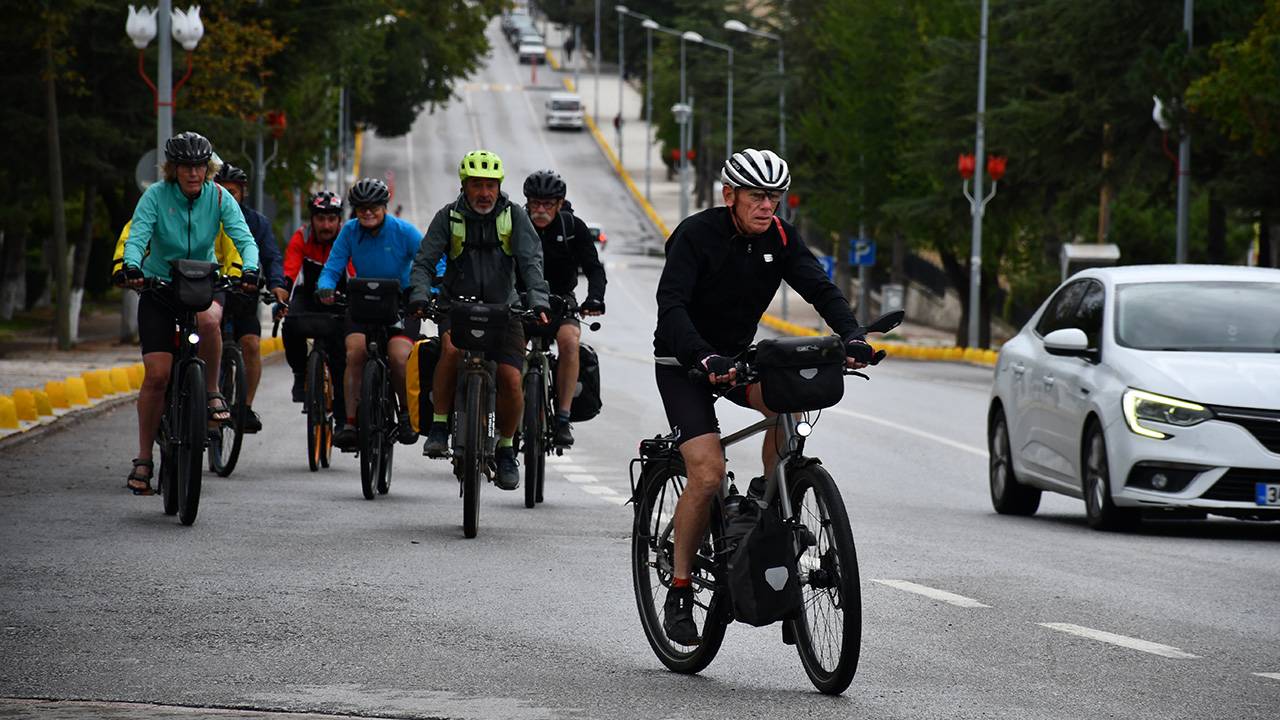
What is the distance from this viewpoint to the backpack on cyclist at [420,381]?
13992 mm

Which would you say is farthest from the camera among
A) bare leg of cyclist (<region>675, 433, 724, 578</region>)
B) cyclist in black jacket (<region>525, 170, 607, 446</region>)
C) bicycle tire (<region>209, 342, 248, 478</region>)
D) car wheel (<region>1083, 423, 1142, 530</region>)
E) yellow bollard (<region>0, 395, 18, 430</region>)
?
yellow bollard (<region>0, 395, 18, 430</region>)

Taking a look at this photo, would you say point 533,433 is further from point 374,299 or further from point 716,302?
point 716,302

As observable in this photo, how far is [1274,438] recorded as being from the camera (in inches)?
516

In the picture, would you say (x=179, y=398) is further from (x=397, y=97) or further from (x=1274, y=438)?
(x=397, y=97)

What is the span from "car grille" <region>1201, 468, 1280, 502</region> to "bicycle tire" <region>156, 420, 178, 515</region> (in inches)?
219

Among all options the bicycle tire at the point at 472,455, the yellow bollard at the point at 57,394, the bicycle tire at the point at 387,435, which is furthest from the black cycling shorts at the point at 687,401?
the yellow bollard at the point at 57,394

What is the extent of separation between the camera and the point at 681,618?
8.21 meters

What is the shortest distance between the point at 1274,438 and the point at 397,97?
85549mm

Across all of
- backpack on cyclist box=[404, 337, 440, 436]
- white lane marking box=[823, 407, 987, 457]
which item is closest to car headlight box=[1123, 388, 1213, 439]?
backpack on cyclist box=[404, 337, 440, 436]

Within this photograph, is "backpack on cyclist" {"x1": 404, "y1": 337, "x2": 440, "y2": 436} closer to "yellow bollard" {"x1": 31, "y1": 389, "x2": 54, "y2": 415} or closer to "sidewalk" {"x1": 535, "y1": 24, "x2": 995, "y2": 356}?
"yellow bollard" {"x1": 31, "y1": 389, "x2": 54, "y2": 415}

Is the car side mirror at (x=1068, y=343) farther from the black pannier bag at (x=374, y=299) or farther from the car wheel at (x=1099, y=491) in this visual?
the black pannier bag at (x=374, y=299)

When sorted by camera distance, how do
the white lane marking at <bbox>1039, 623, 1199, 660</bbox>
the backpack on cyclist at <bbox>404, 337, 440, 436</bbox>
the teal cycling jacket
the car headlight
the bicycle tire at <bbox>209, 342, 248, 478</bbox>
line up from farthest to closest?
the bicycle tire at <bbox>209, 342, 248, 478</bbox>, the backpack on cyclist at <bbox>404, 337, 440, 436</bbox>, the car headlight, the teal cycling jacket, the white lane marking at <bbox>1039, 623, 1199, 660</bbox>

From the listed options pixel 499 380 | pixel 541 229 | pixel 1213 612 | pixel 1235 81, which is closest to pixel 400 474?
pixel 541 229

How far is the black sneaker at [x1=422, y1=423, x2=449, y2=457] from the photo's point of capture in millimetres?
13031
